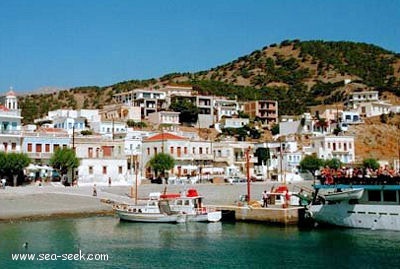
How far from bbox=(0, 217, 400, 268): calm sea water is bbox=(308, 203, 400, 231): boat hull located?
0.69 metres

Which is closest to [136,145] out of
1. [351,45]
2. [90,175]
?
[90,175]

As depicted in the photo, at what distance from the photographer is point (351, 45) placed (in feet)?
590

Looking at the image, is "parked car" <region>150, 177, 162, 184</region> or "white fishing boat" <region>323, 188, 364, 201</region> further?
"parked car" <region>150, 177, 162, 184</region>

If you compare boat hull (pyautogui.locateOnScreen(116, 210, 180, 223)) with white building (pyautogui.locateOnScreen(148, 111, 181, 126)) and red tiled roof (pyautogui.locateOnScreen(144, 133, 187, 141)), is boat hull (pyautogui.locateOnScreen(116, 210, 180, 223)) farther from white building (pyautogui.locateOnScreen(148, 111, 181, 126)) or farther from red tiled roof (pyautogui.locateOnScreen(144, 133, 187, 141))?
white building (pyautogui.locateOnScreen(148, 111, 181, 126))

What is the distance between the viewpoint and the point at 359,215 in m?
35.0

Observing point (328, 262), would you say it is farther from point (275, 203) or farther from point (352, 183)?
point (275, 203)

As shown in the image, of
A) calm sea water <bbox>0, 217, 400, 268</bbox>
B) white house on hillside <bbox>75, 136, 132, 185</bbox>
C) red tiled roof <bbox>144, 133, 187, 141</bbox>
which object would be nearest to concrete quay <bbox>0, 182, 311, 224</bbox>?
calm sea water <bbox>0, 217, 400, 268</bbox>

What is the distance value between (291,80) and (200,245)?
124500 mm

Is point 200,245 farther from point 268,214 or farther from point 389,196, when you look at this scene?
point 389,196

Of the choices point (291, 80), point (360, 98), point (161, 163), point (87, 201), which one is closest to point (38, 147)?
point (161, 163)

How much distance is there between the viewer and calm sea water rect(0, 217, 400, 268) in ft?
84.3

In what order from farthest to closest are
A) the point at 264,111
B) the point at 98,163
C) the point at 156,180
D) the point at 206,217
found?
the point at 264,111 → the point at 156,180 → the point at 98,163 → the point at 206,217

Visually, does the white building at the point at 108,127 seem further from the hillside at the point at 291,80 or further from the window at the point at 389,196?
the window at the point at 389,196

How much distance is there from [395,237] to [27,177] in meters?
35.8
